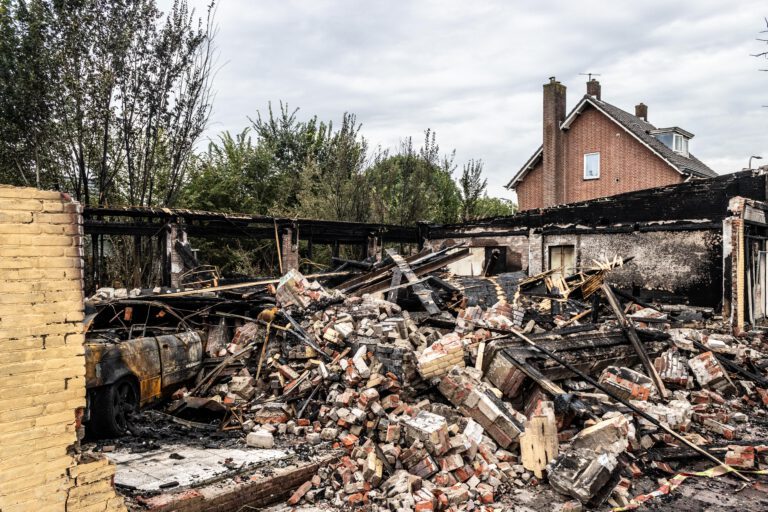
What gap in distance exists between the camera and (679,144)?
26750 millimetres

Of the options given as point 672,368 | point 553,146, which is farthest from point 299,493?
point 553,146

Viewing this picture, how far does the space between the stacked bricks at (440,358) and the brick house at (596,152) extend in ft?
68.6

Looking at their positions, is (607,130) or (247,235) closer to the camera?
(247,235)

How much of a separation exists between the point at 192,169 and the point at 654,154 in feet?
71.5

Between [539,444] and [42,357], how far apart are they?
5.21 m

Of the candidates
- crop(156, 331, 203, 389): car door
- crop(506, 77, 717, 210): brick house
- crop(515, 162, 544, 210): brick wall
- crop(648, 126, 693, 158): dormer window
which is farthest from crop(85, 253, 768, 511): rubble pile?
crop(648, 126, 693, 158): dormer window

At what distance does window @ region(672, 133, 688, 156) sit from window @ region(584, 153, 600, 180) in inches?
158

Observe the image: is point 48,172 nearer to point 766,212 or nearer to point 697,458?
point 697,458

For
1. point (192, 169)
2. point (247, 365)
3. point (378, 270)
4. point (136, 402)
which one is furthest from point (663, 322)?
point (192, 169)

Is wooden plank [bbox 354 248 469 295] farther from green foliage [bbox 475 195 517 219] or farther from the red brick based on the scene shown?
green foliage [bbox 475 195 517 219]

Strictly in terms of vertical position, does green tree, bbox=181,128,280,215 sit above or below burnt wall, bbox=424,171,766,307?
above

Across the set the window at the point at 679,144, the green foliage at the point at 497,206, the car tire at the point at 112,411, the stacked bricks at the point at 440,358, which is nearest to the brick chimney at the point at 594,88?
the window at the point at 679,144

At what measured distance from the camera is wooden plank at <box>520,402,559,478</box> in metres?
6.05

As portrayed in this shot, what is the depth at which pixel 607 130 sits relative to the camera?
2575cm
